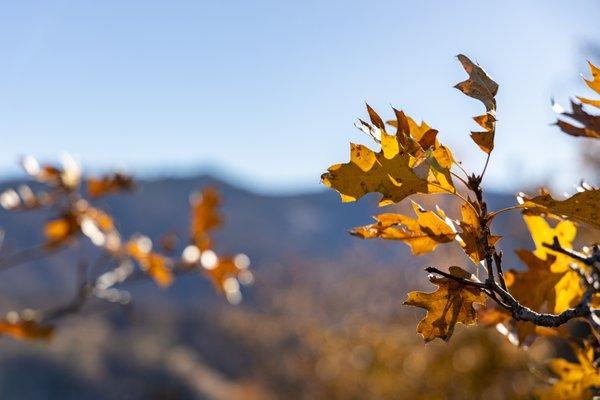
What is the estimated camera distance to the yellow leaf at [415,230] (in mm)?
584

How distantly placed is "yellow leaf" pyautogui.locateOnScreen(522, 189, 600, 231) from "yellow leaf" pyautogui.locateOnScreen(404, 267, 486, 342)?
82mm

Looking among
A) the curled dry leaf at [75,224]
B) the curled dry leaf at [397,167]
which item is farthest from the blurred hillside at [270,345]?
the curled dry leaf at [397,167]

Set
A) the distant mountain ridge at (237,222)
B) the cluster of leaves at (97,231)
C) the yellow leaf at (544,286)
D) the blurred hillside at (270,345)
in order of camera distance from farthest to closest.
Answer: the distant mountain ridge at (237,222), the blurred hillside at (270,345), the cluster of leaves at (97,231), the yellow leaf at (544,286)

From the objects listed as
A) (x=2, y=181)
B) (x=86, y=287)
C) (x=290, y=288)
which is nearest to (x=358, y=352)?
(x=86, y=287)

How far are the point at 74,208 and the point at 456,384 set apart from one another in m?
4.76

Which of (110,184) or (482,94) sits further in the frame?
(110,184)

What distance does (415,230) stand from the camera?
60 cm

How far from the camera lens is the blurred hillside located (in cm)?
577

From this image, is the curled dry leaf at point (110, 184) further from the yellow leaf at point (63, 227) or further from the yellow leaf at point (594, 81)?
the yellow leaf at point (594, 81)

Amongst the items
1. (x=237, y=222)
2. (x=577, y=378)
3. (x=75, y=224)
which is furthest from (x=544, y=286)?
(x=237, y=222)

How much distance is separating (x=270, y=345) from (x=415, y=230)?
18867mm

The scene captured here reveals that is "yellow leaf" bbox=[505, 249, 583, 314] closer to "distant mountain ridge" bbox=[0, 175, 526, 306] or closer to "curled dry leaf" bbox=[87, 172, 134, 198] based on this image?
"curled dry leaf" bbox=[87, 172, 134, 198]

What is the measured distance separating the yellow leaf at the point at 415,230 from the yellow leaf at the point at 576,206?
8 cm

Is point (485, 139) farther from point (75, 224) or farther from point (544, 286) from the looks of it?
point (75, 224)
